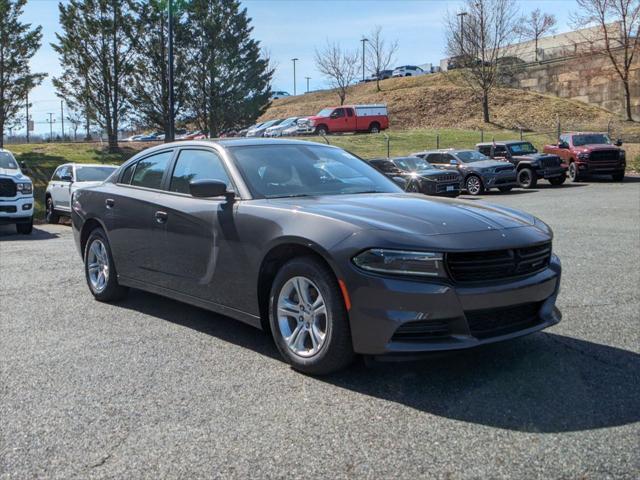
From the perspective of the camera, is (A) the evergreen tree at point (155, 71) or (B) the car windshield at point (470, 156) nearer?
(B) the car windshield at point (470, 156)

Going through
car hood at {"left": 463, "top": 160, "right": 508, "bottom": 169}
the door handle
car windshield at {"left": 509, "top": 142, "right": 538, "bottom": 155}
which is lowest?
the door handle

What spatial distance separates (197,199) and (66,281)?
3.09m

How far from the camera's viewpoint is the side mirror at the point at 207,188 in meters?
4.70

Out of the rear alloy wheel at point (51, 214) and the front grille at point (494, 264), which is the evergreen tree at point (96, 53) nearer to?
the rear alloy wheel at point (51, 214)

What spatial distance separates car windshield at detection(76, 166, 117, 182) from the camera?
15.9 meters

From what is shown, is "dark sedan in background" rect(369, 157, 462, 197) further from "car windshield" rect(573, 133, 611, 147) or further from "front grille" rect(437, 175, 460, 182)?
"car windshield" rect(573, 133, 611, 147)

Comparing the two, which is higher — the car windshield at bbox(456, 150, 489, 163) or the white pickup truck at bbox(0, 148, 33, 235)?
the car windshield at bbox(456, 150, 489, 163)

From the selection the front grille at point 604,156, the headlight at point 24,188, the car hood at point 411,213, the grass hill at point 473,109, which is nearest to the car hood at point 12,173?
the headlight at point 24,188

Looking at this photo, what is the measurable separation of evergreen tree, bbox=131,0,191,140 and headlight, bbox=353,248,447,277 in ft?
98.4

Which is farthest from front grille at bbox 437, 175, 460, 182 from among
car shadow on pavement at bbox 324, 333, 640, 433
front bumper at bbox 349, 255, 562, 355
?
front bumper at bbox 349, 255, 562, 355

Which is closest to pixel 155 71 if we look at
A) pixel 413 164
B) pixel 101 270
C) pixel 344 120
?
pixel 344 120

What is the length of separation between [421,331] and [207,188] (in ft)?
6.06

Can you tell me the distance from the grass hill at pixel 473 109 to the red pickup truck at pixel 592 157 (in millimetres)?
14350

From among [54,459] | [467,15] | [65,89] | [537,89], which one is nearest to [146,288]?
[54,459]
